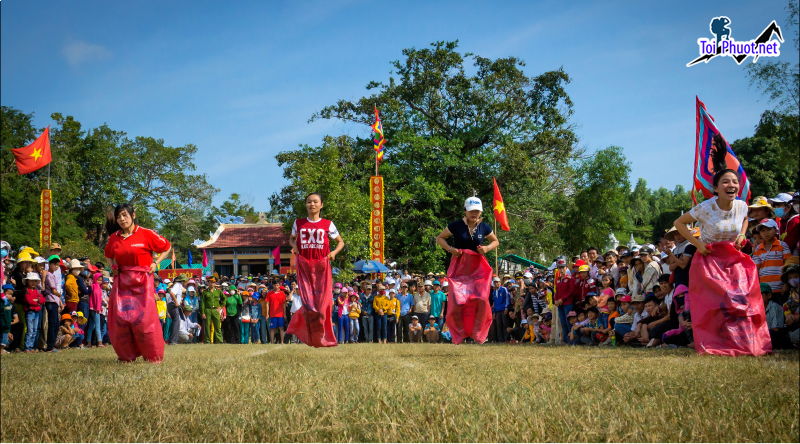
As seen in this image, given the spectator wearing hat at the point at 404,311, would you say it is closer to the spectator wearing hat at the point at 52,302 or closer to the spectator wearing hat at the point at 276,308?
the spectator wearing hat at the point at 276,308

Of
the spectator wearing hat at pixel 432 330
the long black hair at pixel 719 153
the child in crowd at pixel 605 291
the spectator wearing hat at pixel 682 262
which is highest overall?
the long black hair at pixel 719 153

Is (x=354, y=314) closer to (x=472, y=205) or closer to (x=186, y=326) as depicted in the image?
(x=186, y=326)

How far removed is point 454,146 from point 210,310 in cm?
2119

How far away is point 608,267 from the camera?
14570 mm

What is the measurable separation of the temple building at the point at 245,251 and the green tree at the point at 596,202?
96.4 feet

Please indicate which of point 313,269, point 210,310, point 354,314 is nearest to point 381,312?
point 354,314

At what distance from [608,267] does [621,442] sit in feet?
40.4

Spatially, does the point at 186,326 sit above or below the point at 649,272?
below

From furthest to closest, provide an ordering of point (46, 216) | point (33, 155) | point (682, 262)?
point (46, 216), point (33, 155), point (682, 262)

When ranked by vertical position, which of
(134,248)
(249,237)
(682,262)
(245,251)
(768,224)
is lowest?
(682,262)

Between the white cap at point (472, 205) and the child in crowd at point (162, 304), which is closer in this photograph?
the white cap at point (472, 205)

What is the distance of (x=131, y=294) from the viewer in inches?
321

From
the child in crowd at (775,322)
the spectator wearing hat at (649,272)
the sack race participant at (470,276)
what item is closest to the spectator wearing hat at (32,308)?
the sack race participant at (470,276)

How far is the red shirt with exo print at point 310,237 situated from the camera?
9289 mm
